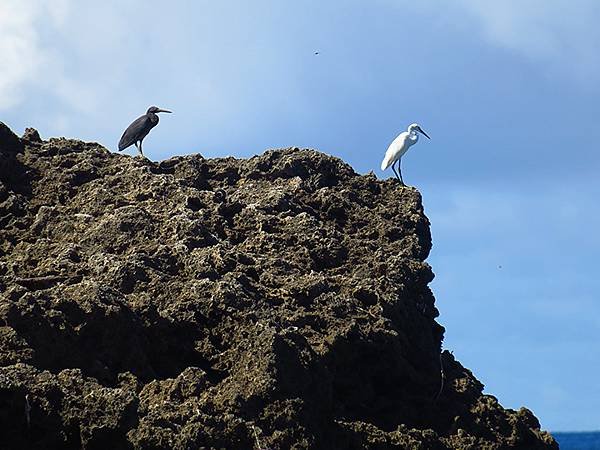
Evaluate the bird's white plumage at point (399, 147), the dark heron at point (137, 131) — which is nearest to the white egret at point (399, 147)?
the bird's white plumage at point (399, 147)

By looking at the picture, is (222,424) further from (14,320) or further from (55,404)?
(14,320)

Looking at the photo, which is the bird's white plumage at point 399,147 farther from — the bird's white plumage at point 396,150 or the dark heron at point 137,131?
the dark heron at point 137,131

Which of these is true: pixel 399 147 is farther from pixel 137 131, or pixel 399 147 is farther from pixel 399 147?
pixel 137 131

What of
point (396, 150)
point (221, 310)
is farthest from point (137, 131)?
point (221, 310)

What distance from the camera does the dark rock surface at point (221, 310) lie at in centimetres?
773

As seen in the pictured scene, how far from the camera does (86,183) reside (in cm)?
1127

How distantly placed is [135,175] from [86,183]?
0.53 m

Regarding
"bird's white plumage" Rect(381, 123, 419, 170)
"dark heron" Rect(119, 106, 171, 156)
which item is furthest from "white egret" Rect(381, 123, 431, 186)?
"dark heron" Rect(119, 106, 171, 156)

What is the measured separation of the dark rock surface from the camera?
7.73m

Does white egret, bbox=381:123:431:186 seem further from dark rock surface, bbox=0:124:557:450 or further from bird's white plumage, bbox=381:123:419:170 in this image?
dark rock surface, bbox=0:124:557:450

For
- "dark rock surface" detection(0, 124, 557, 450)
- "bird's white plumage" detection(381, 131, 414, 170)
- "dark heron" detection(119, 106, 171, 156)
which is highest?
"bird's white plumage" detection(381, 131, 414, 170)

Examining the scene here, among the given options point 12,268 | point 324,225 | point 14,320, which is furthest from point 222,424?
point 324,225

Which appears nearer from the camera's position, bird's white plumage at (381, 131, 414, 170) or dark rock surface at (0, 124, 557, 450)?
dark rock surface at (0, 124, 557, 450)

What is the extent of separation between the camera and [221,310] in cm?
891
